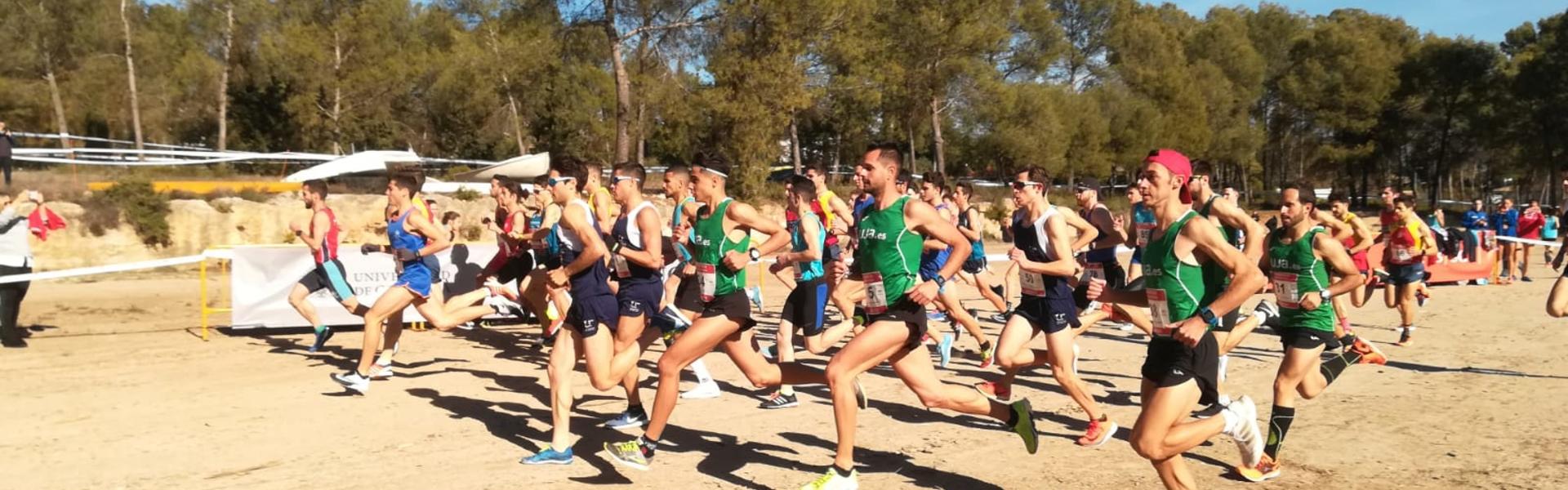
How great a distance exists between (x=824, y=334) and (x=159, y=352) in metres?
7.14

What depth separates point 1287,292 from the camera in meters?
6.80

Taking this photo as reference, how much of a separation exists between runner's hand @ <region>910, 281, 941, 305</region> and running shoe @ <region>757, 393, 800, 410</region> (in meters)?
2.88

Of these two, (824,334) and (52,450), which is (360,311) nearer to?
(52,450)

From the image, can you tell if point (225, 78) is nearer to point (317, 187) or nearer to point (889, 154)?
point (317, 187)

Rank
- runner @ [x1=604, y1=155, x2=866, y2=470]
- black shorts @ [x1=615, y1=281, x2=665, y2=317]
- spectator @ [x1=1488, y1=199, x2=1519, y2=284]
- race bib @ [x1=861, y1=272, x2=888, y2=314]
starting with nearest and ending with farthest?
race bib @ [x1=861, y1=272, x2=888, y2=314], runner @ [x1=604, y1=155, x2=866, y2=470], black shorts @ [x1=615, y1=281, x2=665, y2=317], spectator @ [x1=1488, y1=199, x2=1519, y2=284]

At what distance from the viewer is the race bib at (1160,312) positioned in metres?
5.05

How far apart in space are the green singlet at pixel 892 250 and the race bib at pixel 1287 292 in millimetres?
2513

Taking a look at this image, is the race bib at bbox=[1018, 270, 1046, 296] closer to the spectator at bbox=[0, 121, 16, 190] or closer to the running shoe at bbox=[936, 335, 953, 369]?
the running shoe at bbox=[936, 335, 953, 369]

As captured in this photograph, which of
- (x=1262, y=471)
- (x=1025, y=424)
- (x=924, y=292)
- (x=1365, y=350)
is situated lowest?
(x=1262, y=471)

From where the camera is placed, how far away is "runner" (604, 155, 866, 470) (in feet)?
20.2

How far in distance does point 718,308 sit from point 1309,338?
359 cm

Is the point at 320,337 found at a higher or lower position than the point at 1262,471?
higher

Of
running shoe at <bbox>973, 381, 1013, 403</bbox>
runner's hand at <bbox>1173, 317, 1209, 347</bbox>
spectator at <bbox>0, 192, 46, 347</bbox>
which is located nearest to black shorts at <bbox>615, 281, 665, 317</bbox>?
running shoe at <bbox>973, 381, 1013, 403</bbox>

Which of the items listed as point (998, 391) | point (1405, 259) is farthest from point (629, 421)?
point (1405, 259)
